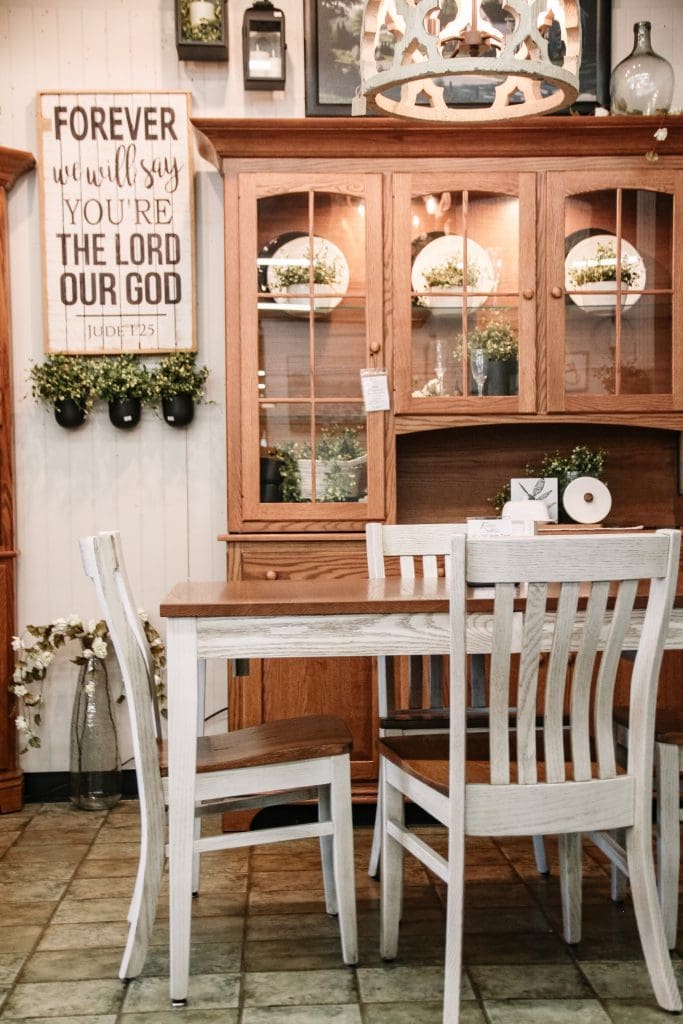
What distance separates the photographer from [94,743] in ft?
12.6

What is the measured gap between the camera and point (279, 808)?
3.72m

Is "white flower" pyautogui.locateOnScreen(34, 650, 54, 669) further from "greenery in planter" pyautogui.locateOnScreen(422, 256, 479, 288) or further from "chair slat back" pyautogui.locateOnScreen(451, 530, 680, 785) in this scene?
"chair slat back" pyautogui.locateOnScreen(451, 530, 680, 785)

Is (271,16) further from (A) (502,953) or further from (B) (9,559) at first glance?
(A) (502,953)

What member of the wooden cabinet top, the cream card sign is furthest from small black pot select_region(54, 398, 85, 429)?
the cream card sign

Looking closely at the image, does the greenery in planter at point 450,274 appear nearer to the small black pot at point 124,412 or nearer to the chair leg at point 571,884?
the small black pot at point 124,412

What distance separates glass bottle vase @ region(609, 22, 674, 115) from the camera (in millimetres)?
3592

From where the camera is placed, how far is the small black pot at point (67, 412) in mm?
3924

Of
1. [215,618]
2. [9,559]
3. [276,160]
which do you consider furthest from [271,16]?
[215,618]

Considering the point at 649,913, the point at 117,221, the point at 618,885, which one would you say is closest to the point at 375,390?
the point at 117,221

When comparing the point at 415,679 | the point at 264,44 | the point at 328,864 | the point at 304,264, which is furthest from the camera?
the point at 264,44

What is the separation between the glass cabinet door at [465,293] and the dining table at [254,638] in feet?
4.71

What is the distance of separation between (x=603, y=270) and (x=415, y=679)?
1626 mm

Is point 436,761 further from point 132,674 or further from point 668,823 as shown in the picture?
point 132,674

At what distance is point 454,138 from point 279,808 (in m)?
2.26
